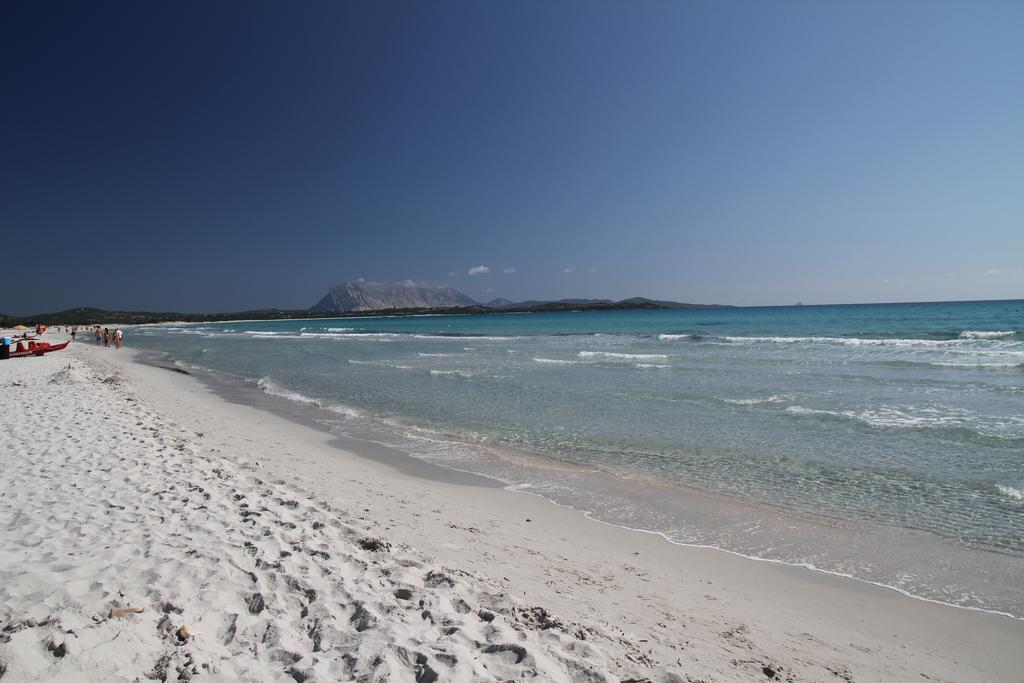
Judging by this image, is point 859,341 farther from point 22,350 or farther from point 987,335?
point 22,350

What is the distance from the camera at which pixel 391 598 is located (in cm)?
377

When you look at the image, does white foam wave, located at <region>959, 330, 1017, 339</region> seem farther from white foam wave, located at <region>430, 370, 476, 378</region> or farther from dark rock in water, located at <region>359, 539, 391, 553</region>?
dark rock in water, located at <region>359, 539, 391, 553</region>

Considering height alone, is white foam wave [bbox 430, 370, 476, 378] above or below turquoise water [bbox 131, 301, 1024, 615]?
above

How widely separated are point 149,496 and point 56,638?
10.3 feet

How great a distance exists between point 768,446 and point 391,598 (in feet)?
28.0

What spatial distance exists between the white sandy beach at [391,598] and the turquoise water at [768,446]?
94 centimetres

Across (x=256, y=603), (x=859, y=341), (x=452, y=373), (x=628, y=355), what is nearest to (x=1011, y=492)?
(x=256, y=603)

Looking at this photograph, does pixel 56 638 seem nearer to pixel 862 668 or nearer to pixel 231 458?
pixel 862 668

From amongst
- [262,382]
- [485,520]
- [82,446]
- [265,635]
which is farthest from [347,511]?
[262,382]

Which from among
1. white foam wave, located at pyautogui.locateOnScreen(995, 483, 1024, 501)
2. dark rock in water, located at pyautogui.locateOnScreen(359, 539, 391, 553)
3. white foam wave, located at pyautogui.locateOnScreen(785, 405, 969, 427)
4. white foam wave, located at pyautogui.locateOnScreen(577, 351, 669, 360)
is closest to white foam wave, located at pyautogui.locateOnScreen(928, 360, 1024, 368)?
white foam wave, located at pyautogui.locateOnScreen(785, 405, 969, 427)

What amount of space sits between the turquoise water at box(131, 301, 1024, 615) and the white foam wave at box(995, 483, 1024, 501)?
0.03 m

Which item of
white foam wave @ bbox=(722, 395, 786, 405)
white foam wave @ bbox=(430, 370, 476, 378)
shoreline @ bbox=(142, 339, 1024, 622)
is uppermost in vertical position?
white foam wave @ bbox=(430, 370, 476, 378)

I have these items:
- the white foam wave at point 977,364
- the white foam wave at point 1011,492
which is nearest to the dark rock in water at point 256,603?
the white foam wave at point 1011,492

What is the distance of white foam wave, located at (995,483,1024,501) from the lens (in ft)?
22.9
